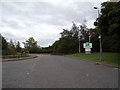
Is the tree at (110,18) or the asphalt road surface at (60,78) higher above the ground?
Result: the tree at (110,18)

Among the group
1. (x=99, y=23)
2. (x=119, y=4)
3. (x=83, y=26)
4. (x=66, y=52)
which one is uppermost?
(x=83, y=26)

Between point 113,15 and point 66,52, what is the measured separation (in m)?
52.2

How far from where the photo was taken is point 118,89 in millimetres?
6016

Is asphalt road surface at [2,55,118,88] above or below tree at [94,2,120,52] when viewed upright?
below

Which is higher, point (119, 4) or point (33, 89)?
point (119, 4)

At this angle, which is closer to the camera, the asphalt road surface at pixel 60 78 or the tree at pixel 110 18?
the asphalt road surface at pixel 60 78

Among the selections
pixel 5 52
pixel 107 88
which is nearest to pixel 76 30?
pixel 5 52

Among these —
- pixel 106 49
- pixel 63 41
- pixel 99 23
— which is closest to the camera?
A: pixel 99 23

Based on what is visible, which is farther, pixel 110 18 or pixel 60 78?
pixel 110 18

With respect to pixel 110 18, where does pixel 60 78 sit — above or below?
below

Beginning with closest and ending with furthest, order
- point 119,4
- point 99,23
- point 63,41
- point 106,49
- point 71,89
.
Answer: point 71,89 → point 119,4 → point 99,23 → point 106,49 → point 63,41

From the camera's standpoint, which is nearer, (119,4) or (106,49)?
(119,4)

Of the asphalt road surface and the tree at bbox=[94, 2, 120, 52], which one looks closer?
the asphalt road surface

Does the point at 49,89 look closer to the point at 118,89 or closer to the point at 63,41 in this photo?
the point at 118,89
